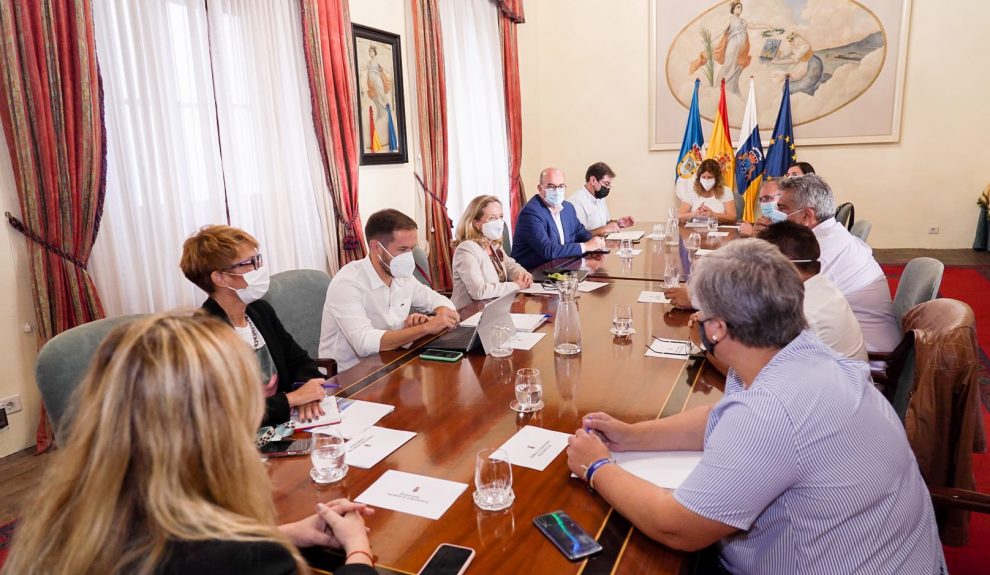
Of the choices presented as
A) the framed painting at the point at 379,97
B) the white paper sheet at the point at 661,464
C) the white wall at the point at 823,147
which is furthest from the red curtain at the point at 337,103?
the white wall at the point at 823,147

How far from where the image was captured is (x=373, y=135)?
4875mm

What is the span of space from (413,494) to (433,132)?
4455mm

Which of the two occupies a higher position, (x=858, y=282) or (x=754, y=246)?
(x=754, y=246)

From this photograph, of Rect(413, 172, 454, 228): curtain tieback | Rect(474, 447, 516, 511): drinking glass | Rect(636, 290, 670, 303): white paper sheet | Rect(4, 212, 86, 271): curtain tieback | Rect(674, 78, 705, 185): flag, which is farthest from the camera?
Rect(674, 78, 705, 185): flag

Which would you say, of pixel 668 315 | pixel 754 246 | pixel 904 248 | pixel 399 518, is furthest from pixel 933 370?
pixel 904 248

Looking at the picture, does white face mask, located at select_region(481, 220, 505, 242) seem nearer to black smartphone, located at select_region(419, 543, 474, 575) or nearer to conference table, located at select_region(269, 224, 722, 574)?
conference table, located at select_region(269, 224, 722, 574)

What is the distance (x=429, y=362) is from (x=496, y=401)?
1.49ft

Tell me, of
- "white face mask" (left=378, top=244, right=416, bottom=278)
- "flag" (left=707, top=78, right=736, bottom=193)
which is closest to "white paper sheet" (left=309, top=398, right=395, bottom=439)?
"white face mask" (left=378, top=244, right=416, bottom=278)

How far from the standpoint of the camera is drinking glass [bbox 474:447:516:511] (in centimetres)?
127

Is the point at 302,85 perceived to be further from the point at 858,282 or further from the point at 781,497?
the point at 781,497

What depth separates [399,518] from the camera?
1.27 metres

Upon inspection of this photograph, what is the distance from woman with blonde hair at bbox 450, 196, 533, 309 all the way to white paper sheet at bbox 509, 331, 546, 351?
0.71 meters

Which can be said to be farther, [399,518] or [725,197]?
[725,197]

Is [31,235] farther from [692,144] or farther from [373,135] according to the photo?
[692,144]
